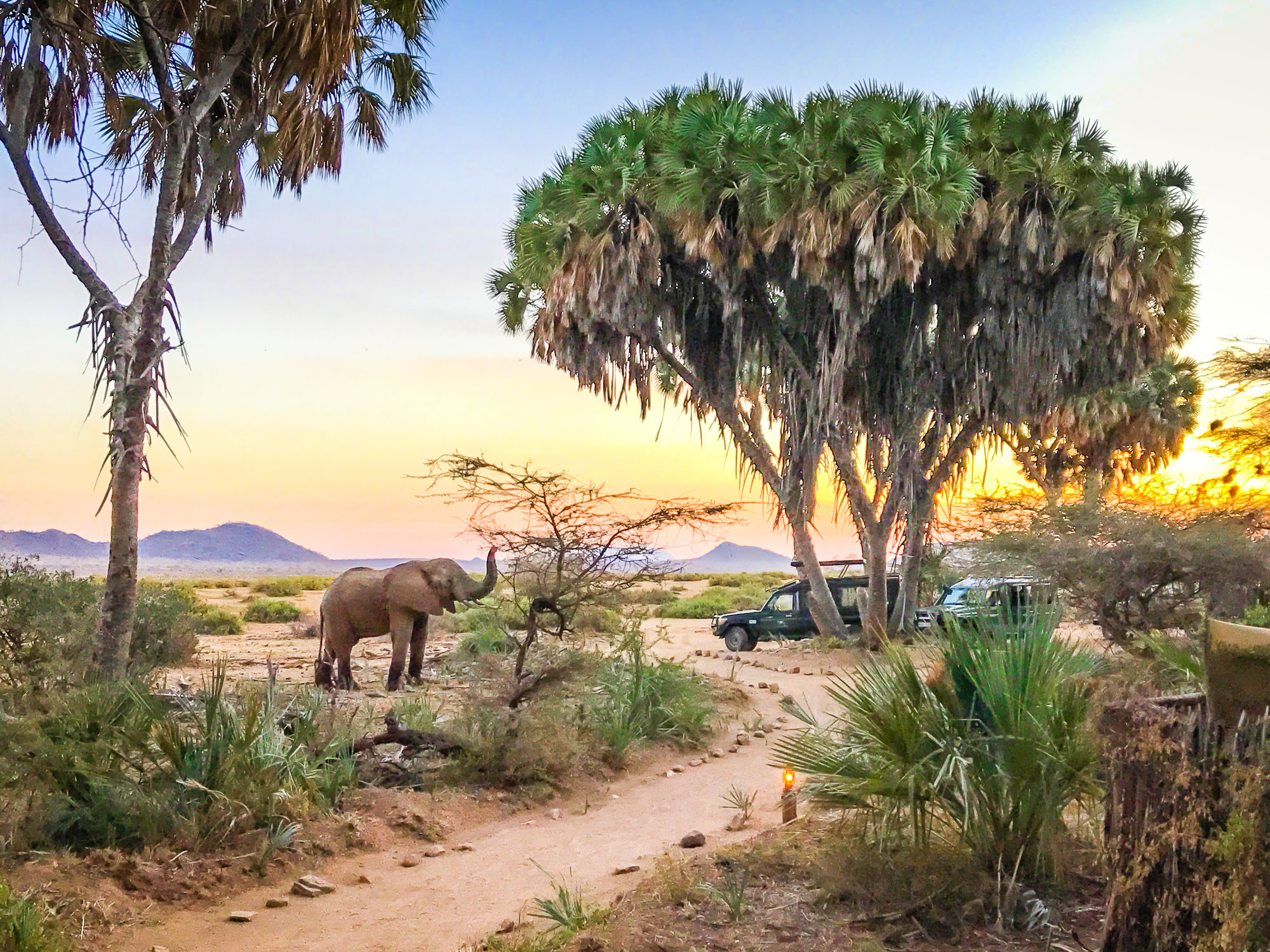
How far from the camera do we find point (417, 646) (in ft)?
46.8

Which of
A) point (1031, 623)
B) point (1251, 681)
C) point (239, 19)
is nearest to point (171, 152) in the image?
point (239, 19)

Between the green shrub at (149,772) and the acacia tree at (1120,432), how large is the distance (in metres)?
26.6

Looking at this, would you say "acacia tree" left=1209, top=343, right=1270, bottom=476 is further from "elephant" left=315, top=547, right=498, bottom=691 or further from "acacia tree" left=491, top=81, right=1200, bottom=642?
"elephant" left=315, top=547, right=498, bottom=691

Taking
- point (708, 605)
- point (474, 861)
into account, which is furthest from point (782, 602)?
point (474, 861)

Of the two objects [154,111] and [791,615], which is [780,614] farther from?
[154,111]

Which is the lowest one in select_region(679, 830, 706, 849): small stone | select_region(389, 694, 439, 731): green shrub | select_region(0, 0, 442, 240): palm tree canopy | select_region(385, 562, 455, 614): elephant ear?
select_region(679, 830, 706, 849): small stone

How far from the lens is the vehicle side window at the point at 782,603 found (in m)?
22.9

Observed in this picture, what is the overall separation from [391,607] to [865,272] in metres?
10.7

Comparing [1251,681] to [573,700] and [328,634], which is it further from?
[328,634]

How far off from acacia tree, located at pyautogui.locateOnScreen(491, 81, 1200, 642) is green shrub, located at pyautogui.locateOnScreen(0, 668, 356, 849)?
46.3 ft

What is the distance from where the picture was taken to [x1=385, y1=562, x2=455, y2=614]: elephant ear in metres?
13.3

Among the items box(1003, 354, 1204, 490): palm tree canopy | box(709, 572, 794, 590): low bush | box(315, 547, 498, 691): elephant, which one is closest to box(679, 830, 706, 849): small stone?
box(315, 547, 498, 691): elephant

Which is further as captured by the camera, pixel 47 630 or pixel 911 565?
pixel 911 565

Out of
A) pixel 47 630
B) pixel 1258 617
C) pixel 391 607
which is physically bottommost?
pixel 47 630
